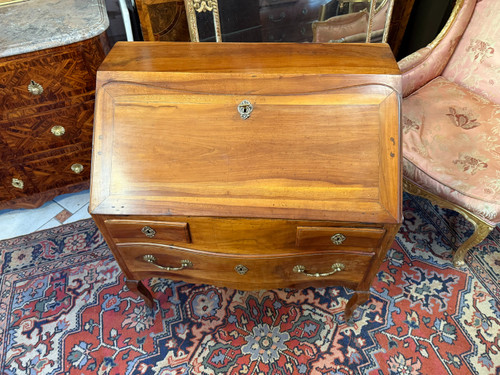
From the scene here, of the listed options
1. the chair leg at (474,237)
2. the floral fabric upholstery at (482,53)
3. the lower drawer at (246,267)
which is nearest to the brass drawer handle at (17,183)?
the lower drawer at (246,267)

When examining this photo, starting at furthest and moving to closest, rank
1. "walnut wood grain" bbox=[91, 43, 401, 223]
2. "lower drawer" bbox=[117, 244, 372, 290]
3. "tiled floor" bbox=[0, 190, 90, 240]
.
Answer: "tiled floor" bbox=[0, 190, 90, 240] < "lower drawer" bbox=[117, 244, 372, 290] < "walnut wood grain" bbox=[91, 43, 401, 223]

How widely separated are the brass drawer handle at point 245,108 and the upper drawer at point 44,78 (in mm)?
1009

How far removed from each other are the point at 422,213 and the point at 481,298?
0.58m

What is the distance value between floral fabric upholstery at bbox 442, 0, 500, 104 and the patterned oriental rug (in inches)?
35.8

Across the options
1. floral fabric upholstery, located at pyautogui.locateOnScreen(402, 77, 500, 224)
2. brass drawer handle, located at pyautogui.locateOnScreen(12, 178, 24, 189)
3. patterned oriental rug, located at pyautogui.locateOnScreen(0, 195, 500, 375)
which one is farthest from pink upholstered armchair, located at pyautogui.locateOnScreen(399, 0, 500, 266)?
brass drawer handle, located at pyautogui.locateOnScreen(12, 178, 24, 189)

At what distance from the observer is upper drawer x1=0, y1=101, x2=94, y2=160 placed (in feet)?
5.83

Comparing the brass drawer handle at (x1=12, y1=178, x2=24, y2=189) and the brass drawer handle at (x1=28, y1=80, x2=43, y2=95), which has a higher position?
the brass drawer handle at (x1=28, y1=80, x2=43, y2=95)

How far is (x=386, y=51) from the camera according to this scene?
1238 mm

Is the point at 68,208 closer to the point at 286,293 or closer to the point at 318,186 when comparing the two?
the point at 286,293

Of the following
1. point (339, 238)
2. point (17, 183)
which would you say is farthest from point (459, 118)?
point (17, 183)

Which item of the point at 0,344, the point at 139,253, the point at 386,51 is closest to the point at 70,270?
A: the point at 0,344

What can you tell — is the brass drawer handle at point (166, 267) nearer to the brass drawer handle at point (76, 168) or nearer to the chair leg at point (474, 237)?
the brass drawer handle at point (76, 168)

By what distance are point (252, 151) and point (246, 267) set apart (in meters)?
0.47

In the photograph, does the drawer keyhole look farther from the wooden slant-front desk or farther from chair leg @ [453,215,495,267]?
chair leg @ [453,215,495,267]
